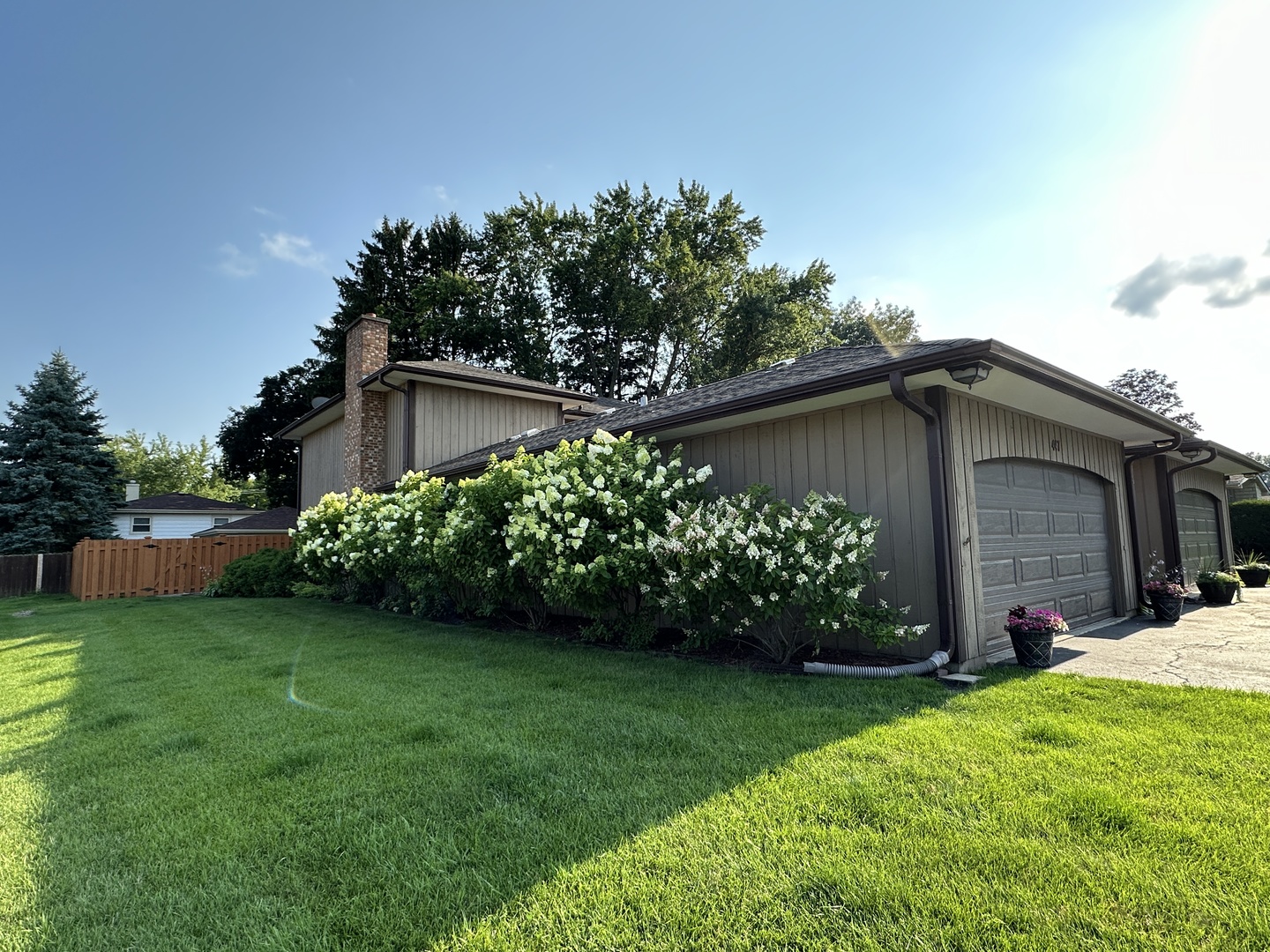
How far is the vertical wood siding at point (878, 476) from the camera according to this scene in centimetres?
520

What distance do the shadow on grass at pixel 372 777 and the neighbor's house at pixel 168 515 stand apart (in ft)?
75.6

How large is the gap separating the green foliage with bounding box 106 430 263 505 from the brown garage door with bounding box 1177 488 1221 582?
4146 centimetres

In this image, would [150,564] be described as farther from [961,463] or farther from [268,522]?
[961,463]

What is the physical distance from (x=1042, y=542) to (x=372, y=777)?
6.98 m

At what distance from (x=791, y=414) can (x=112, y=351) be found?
20622mm

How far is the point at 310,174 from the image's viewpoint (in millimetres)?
10836

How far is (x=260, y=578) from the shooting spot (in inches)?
499

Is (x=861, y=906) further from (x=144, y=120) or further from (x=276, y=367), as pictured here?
(x=276, y=367)

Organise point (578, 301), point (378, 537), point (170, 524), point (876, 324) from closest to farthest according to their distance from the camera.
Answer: point (378, 537) → point (170, 524) → point (578, 301) → point (876, 324)

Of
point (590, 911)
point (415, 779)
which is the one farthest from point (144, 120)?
point (590, 911)

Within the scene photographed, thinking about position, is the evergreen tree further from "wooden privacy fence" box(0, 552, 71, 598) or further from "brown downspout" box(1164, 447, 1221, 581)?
"brown downspout" box(1164, 447, 1221, 581)

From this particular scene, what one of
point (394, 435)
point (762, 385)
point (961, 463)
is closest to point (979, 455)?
point (961, 463)

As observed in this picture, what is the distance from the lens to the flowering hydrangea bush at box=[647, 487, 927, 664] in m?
4.65

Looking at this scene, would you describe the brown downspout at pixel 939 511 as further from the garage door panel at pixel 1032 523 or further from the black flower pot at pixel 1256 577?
the black flower pot at pixel 1256 577
